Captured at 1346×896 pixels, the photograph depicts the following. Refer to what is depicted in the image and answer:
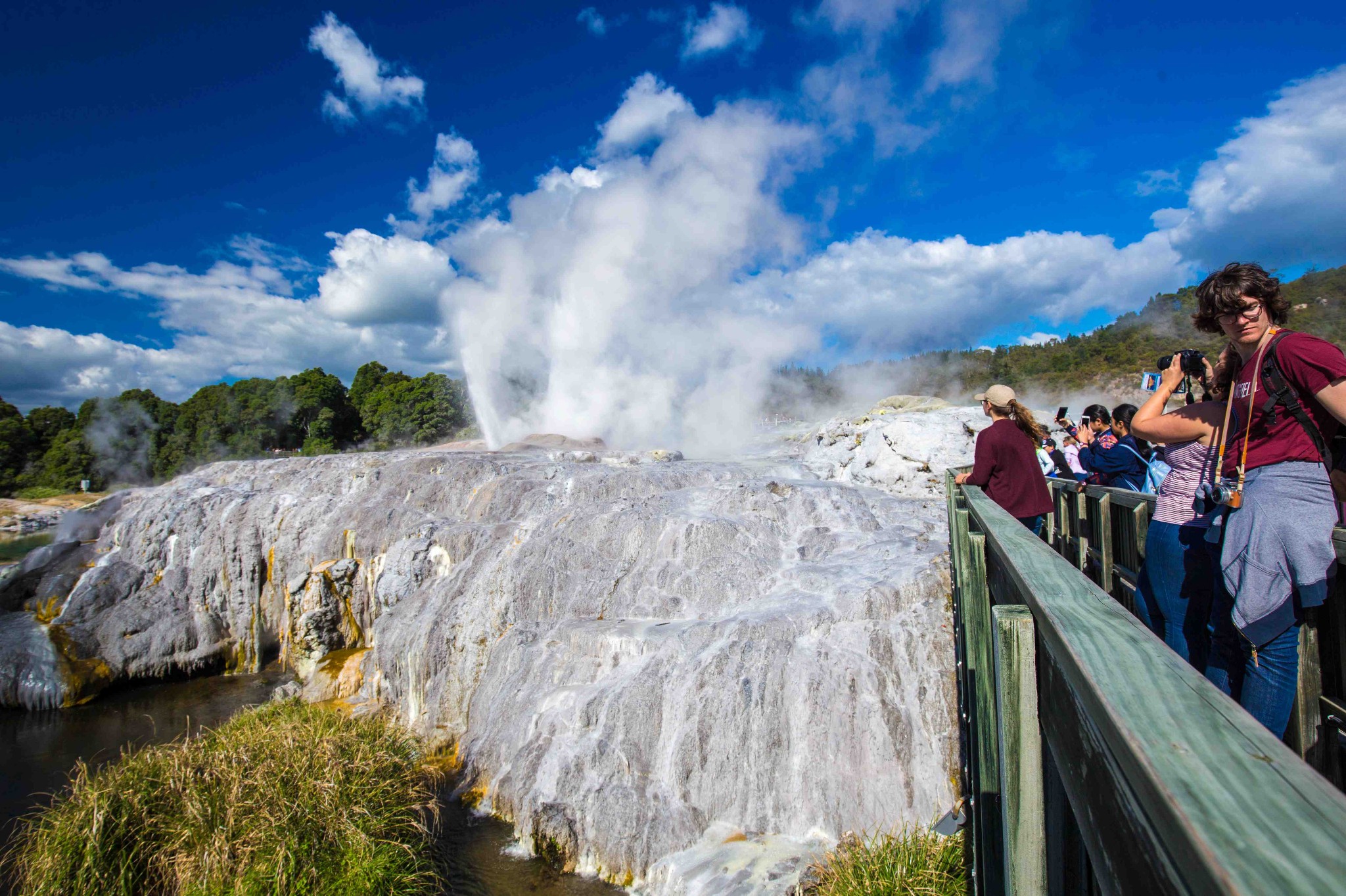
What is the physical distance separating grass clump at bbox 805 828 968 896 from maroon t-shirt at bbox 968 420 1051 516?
9.23 feet

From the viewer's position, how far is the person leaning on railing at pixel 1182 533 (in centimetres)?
323

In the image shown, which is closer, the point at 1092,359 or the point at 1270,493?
the point at 1270,493

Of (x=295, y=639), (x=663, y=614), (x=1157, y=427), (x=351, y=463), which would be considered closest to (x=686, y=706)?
(x=663, y=614)

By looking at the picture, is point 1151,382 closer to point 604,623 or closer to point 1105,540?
point 1105,540

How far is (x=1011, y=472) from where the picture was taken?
5359mm

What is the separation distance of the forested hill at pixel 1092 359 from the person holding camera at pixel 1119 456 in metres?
31.1

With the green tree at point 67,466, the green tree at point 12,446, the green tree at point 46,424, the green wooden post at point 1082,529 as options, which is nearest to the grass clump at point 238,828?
the green wooden post at point 1082,529

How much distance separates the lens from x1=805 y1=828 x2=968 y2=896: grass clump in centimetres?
536

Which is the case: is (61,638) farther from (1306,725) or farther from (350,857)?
(1306,725)

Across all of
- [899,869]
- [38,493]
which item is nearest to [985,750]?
[899,869]

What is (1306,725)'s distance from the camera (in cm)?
256

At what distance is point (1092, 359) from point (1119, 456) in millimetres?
58337

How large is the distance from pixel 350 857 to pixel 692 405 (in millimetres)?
33090

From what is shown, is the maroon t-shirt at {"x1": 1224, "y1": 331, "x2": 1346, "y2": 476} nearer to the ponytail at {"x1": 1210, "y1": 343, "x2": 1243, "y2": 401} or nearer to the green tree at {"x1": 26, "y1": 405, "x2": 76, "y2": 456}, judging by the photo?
the ponytail at {"x1": 1210, "y1": 343, "x2": 1243, "y2": 401}
